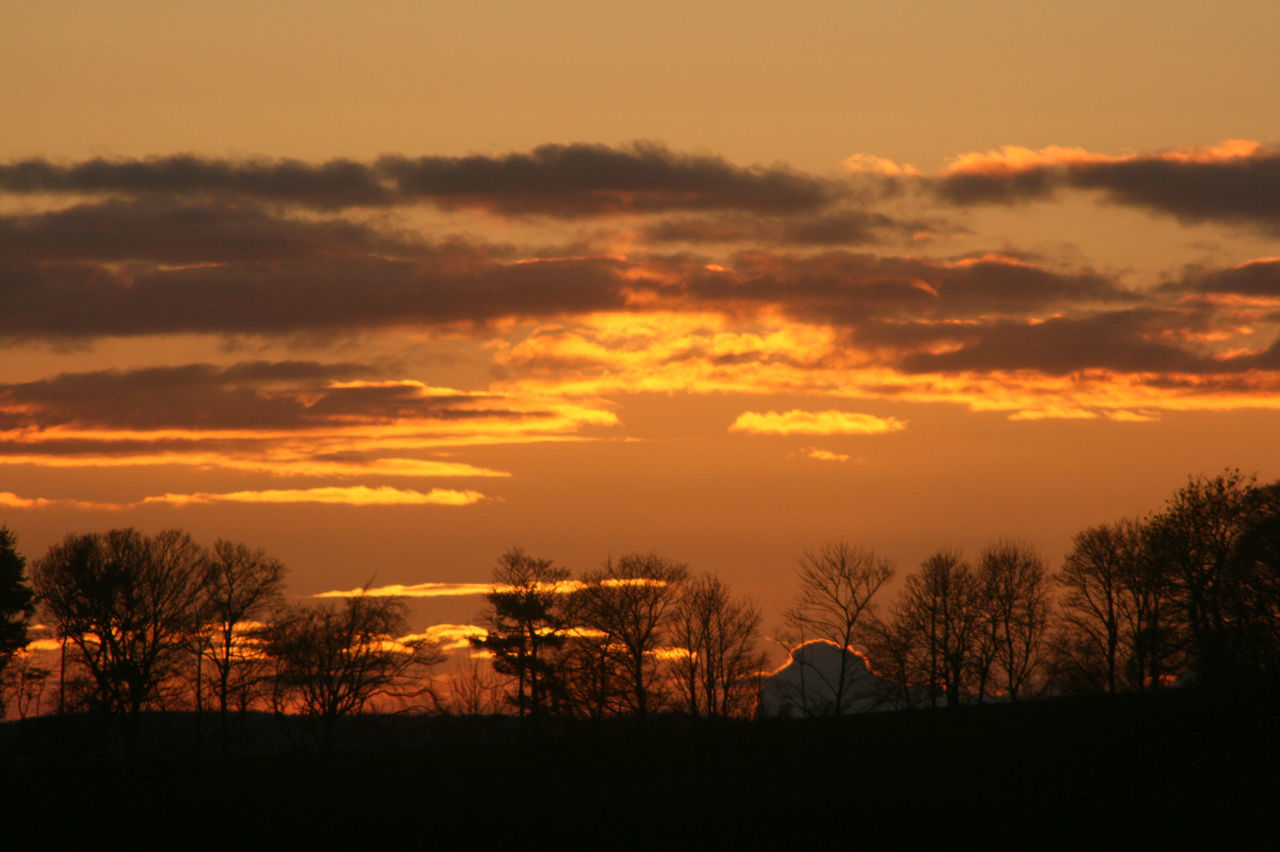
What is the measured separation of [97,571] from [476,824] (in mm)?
45578

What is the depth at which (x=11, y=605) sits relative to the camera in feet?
286

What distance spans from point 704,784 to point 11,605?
41.8m

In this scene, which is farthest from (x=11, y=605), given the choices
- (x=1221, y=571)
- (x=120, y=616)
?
(x=1221, y=571)

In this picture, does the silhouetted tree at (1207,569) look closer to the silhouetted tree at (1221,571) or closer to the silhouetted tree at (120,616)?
the silhouetted tree at (1221,571)

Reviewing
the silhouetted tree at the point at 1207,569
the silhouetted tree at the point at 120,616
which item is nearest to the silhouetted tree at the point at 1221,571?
the silhouetted tree at the point at 1207,569

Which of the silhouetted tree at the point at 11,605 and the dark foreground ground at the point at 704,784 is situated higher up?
the silhouetted tree at the point at 11,605

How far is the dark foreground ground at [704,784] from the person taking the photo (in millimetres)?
64875

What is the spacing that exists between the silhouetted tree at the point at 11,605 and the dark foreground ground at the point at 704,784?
730 centimetres

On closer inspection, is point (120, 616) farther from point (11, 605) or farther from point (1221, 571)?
point (1221, 571)

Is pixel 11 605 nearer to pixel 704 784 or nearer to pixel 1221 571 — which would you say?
pixel 704 784

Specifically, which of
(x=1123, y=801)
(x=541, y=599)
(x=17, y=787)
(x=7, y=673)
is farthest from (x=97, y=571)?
(x=1123, y=801)

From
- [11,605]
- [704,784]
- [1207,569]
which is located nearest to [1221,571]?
[1207,569]

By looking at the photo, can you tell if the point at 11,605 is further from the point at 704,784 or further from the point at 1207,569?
the point at 1207,569

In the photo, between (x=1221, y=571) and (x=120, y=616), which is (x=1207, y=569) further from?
(x=120, y=616)
